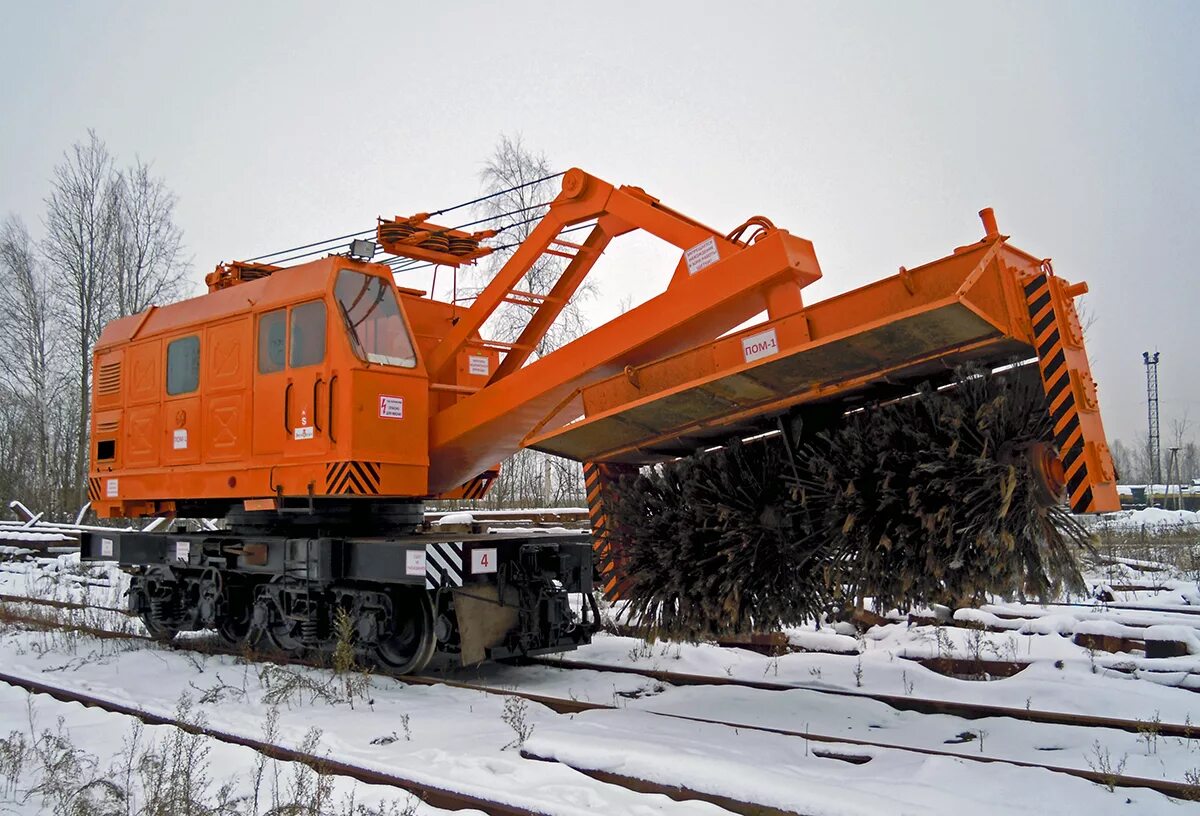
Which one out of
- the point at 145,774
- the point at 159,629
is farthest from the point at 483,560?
the point at 159,629

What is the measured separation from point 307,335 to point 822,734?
4.92 meters

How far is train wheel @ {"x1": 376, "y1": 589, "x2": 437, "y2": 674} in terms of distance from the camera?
23.1 ft

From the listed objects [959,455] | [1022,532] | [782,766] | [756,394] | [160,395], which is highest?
[160,395]

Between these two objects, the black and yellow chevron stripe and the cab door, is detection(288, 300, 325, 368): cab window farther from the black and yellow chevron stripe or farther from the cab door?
the black and yellow chevron stripe

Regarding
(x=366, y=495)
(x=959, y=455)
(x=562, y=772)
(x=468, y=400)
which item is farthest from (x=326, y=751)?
(x=959, y=455)

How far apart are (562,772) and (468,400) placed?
339 cm

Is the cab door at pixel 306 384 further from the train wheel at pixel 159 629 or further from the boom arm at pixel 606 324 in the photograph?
the train wheel at pixel 159 629

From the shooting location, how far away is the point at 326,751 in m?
5.00

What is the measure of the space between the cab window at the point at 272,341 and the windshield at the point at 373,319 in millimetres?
649

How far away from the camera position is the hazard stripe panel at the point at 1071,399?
13.8 feet

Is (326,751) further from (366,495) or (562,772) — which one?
(366,495)

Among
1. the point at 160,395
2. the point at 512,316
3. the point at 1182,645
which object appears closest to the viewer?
the point at 1182,645

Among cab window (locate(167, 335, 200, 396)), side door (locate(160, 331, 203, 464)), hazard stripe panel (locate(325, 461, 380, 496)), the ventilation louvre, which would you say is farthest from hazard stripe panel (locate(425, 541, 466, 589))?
the ventilation louvre

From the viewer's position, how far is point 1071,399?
4.24 m
